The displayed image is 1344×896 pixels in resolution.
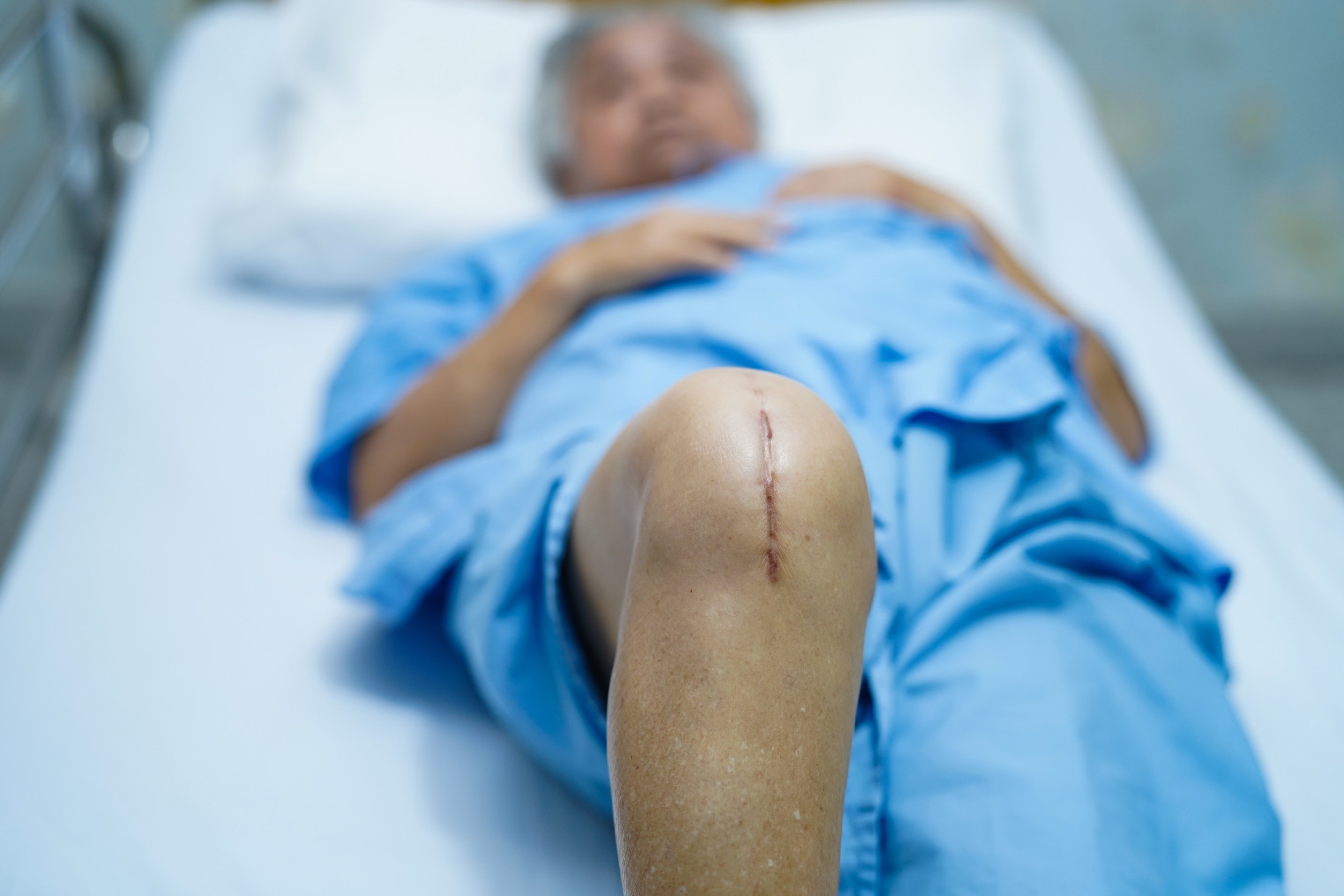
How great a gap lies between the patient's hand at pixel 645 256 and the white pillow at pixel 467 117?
404 millimetres

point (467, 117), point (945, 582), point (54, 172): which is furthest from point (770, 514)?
point (54, 172)

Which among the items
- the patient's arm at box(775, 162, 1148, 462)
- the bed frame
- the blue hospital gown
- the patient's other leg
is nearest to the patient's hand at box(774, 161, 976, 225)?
the patient's arm at box(775, 162, 1148, 462)

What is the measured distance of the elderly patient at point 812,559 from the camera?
45 cm

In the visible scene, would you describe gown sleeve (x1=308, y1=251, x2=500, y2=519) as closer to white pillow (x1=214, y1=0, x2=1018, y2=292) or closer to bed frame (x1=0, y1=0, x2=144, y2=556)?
white pillow (x1=214, y1=0, x2=1018, y2=292)

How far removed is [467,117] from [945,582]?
1009mm

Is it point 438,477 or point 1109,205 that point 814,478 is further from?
point 1109,205

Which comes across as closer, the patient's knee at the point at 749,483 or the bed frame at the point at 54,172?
the patient's knee at the point at 749,483

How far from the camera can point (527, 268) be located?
1035 mm

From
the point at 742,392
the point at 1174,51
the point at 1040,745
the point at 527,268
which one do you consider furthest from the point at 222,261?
the point at 1174,51

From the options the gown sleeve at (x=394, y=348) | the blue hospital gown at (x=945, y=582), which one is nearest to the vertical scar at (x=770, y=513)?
the blue hospital gown at (x=945, y=582)

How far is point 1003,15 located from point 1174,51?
392 mm

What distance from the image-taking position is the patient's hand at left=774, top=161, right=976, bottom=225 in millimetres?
1035

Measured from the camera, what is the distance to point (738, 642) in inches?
17.4

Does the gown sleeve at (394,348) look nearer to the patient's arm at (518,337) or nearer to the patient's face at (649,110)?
the patient's arm at (518,337)
